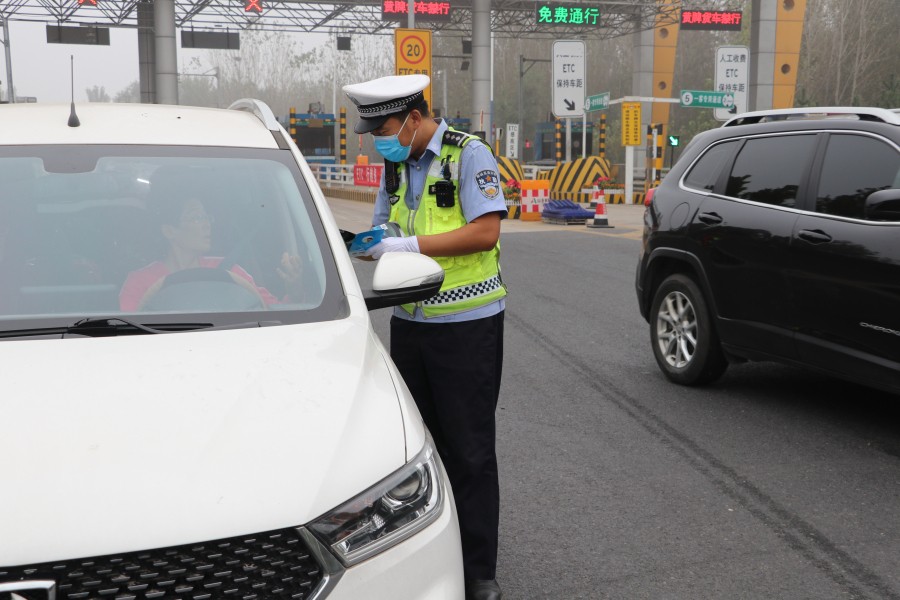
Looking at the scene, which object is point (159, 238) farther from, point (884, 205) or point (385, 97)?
point (884, 205)

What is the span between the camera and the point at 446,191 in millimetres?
3699

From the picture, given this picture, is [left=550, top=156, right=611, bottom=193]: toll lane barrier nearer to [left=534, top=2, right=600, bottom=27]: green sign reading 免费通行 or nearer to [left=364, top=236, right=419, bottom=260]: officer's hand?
[left=534, top=2, right=600, bottom=27]: green sign reading 免费通行

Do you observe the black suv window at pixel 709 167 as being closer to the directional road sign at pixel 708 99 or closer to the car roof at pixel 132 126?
the car roof at pixel 132 126

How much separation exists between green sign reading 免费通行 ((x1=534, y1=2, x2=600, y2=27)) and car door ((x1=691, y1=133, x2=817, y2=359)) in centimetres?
3552

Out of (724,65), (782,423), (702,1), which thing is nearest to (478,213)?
(782,423)

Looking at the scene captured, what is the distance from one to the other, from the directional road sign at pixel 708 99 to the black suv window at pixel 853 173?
78.0 feet

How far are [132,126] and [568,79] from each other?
87.1 feet

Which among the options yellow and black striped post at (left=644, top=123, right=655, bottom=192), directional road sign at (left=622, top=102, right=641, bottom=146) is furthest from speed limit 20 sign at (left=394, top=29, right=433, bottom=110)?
yellow and black striped post at (left=644, top=123, right=655, bottom=192)

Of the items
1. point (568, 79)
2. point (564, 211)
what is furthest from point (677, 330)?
point (568, 79)

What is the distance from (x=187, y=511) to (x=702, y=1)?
191 feet

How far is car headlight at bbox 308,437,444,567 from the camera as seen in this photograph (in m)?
2.16

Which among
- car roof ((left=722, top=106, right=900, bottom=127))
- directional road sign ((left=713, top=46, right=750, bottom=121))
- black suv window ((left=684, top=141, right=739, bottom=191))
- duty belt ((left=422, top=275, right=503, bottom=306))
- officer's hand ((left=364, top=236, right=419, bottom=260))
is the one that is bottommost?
duty belt ((left=422, top=275, right=503, bottom=306))

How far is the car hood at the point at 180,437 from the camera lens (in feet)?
6.58

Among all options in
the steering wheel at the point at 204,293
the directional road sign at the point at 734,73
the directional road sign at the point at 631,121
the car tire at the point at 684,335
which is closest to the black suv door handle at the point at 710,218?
the car tire at the point at 684,335
